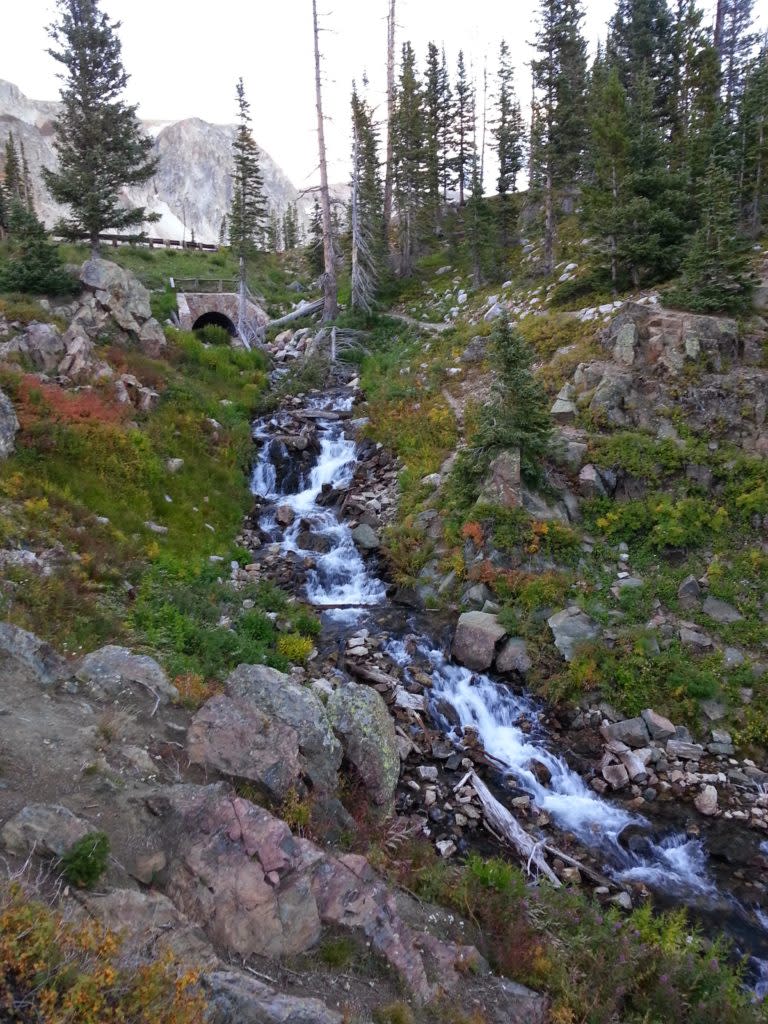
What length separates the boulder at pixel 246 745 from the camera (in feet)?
23.7

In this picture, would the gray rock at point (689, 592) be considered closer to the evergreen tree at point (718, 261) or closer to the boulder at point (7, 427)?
the evergreen tree at point (718, 261)

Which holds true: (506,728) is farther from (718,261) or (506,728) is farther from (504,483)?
(718,261)

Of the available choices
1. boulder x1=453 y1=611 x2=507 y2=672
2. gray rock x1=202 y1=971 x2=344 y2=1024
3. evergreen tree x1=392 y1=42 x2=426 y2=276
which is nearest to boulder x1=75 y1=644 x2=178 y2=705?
gray rock x1=202 y1=971 x2=344 y2=1024

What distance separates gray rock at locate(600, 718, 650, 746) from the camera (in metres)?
11.2

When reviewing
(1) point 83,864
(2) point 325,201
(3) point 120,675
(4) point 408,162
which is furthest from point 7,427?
(4) point 408,162

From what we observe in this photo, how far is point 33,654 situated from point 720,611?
43.7ft

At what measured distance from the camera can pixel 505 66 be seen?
1699 inches

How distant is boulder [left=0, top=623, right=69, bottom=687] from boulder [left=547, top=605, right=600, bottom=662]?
945 cm

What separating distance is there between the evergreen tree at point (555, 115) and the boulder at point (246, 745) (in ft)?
89.2

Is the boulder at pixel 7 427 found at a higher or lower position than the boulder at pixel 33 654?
higher

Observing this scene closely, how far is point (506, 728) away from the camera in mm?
11703

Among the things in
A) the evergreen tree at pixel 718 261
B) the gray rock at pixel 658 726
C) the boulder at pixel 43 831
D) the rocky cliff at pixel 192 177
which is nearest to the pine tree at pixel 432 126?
the evergreen tree at pixel 718 261

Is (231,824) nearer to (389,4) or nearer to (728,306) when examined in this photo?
(728,306)

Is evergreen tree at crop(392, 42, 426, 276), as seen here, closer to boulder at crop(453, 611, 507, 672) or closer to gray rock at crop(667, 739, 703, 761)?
boulder at crop(453, 611, 507, 672)
